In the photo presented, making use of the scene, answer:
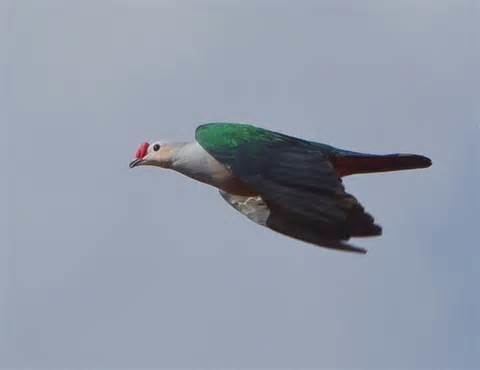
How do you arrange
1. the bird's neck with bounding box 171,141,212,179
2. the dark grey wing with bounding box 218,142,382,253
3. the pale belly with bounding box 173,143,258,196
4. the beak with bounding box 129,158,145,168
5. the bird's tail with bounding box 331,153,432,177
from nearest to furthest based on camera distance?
the dark grey wing with bounding box 218,142,382,253
the bird's tail with bounding box 331,153,432,177
the pale belly with bounding box 173,143,258,196
the bird's neck with bounding box 171,141,212,179
the beak with bounding box 129,158,145,168

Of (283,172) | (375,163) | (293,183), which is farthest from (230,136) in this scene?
(375,163)

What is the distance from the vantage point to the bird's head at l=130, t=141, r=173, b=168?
14.0 m

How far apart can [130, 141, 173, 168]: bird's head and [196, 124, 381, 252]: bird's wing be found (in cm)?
54

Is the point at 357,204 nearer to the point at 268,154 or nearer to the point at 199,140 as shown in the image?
the point at 268,154

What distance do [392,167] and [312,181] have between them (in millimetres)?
1148

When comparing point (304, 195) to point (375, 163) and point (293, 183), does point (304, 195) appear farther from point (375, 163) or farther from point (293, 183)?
point (375, 163)

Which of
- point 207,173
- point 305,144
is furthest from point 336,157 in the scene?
point 207,173

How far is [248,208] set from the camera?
530 inches

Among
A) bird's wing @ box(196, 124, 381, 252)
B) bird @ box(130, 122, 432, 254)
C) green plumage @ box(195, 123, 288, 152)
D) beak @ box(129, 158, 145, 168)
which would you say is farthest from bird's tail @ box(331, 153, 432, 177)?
beak @ box(129, 158, 145, 168)

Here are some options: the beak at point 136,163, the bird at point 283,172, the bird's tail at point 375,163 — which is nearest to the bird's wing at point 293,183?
the bird at point 283,172

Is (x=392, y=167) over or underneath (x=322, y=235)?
over

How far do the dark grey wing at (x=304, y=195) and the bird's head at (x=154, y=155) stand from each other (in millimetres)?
1057

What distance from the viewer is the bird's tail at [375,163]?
13.1 metres

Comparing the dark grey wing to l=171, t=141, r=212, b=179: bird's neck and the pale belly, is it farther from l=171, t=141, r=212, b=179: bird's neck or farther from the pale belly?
l=171, t=141, r=212, b=179: bird's neck
